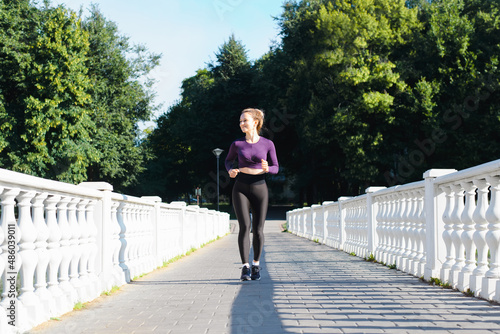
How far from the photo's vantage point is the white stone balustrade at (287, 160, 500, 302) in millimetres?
5430

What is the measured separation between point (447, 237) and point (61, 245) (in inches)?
165

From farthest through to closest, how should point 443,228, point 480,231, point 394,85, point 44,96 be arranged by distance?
1. point 394,85
2. point 44,96
3. point 443,228
4. point 480,231

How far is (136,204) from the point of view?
9.31 meters

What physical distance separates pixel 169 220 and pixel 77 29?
Result: 2842 centimetres

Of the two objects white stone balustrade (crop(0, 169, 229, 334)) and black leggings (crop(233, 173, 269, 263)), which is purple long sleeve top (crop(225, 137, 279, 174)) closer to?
black leggings (crop(233, 173, 269, 263))

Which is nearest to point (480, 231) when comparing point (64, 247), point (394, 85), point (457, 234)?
point (457, 234)

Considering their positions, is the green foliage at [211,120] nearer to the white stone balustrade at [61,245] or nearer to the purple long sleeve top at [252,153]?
the white stone balustrade at [61,245]

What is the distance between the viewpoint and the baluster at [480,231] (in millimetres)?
5516

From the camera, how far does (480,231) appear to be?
5.56m

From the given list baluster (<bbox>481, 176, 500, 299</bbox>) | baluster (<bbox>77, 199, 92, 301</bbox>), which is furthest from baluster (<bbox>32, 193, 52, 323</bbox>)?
baluster (<bbox>481, 176, 500, 299</bbox>)

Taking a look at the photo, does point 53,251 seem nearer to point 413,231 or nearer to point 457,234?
point 457,234

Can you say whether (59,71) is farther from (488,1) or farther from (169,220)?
(488,1)

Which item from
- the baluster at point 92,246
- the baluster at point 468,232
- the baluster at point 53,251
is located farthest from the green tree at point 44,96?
the baluster at point 468,232

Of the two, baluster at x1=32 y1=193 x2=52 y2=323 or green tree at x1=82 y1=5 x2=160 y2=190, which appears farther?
green tree at x1=82 y1=5 x2=160 y2=190
